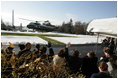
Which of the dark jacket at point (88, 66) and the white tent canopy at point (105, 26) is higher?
the white tent canopy at point (105, 26)

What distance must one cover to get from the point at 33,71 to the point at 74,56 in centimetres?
116

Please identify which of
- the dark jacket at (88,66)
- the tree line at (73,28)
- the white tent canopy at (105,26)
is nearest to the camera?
the dark jacket at (88,66)

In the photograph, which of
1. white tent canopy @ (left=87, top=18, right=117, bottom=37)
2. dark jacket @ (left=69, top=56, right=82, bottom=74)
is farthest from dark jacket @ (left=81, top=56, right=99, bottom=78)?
white tent canopy @ (left=87, top=18, right=117, bottom=37)

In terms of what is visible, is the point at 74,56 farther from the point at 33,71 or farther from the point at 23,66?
the point at 23,66

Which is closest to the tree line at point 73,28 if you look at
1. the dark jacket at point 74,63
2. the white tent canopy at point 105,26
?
the white tent canopy at point 105,26

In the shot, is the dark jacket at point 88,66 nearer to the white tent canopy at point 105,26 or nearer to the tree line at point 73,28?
the white tent canopy at point 105,26

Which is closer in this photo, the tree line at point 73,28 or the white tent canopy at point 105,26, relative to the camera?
the white tent canopy at point 105,26

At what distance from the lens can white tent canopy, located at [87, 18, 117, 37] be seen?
5590 millimetres

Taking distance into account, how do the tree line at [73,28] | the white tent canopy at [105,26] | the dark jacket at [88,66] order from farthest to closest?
the tree line at [73,28] → the white tent canopy at [105,26] → the dark jacket at [88,66]

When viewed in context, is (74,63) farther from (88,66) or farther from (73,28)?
(73,28)

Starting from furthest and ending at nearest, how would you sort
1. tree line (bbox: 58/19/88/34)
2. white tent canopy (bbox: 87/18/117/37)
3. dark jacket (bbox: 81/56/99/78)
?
tree line (bbox: 58/19/88/34), white tent canopy (bbox: 87/18/117/37), dark jacket (bbox: 81/56/99/78)

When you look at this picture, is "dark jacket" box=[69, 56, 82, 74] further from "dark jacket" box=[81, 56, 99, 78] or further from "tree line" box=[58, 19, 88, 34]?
"tree line" box=[58, 19, 88, 34]

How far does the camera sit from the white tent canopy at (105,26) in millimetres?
5590

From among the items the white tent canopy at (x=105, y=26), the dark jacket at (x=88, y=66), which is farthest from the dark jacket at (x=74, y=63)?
the white tent canopy at (x=105, y=26)
